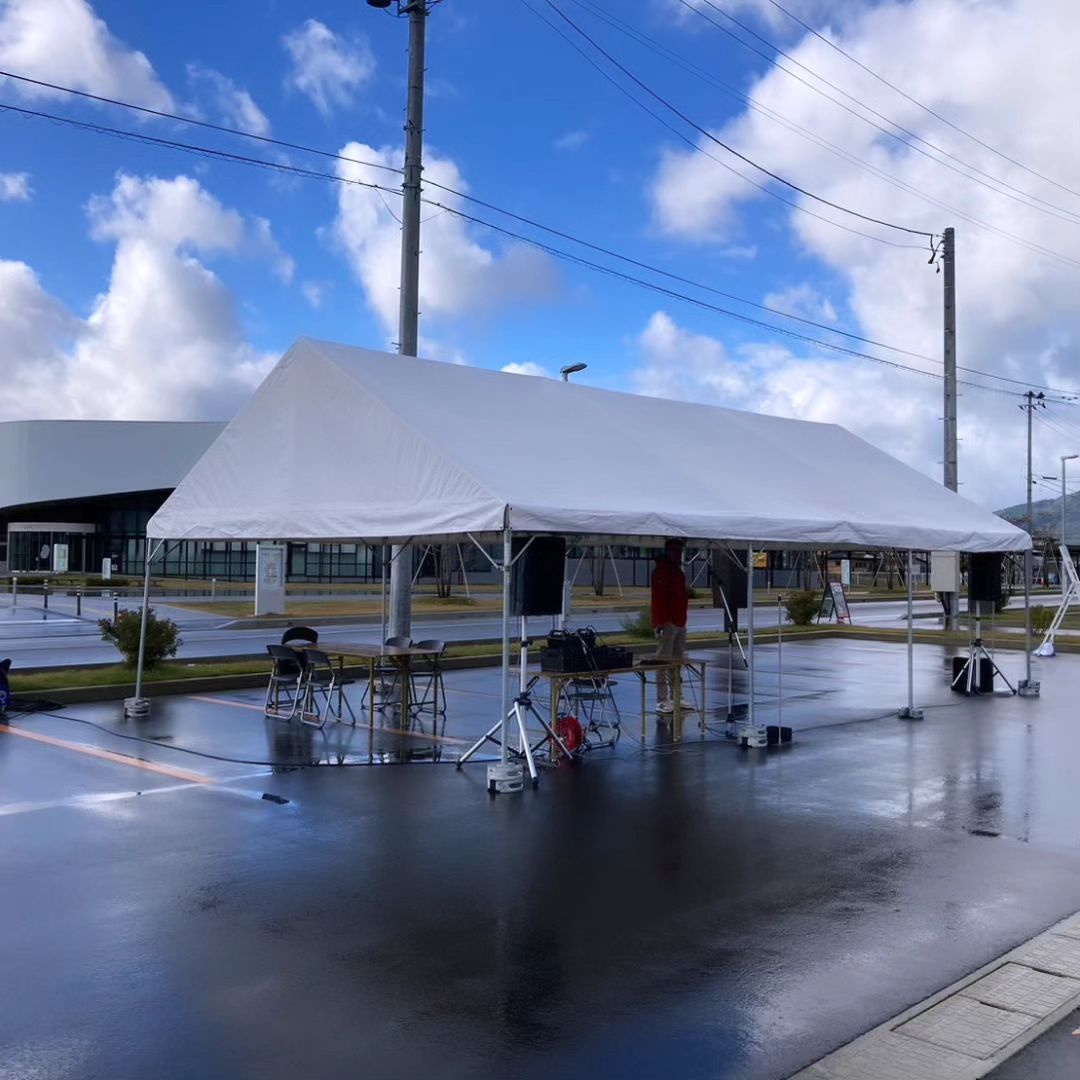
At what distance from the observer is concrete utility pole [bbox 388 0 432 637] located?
15.9 meters

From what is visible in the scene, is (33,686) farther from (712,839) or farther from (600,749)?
(712,839)

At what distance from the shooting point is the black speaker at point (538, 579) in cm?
1014

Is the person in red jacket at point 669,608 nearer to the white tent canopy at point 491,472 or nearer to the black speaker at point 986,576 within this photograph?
the white tent canopy at point 491,472

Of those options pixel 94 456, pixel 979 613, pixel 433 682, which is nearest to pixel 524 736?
pixel 433 682

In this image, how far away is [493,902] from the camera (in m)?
6.55

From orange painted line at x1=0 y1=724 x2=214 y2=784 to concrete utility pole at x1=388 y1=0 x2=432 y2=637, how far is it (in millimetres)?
5218

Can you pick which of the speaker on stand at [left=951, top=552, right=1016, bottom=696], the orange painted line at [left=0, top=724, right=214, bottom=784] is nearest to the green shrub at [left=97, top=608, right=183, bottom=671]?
the orange painted line at [left=0, top=724, right=214, bottom=784]

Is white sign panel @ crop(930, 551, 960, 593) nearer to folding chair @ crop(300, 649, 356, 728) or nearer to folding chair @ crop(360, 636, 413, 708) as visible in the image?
folding chair @ crop(360, 636, 413, 708)

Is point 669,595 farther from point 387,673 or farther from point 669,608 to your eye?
point 387,673

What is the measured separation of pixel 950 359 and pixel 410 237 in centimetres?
1653

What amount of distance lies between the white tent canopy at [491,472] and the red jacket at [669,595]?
1558 mm

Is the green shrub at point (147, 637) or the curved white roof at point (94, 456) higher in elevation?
the curved white roof at point (94, 456)

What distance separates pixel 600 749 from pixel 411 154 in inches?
362

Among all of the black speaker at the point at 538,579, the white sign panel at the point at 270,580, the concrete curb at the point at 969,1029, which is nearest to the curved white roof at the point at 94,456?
the white sign panel at the point at 270,580
